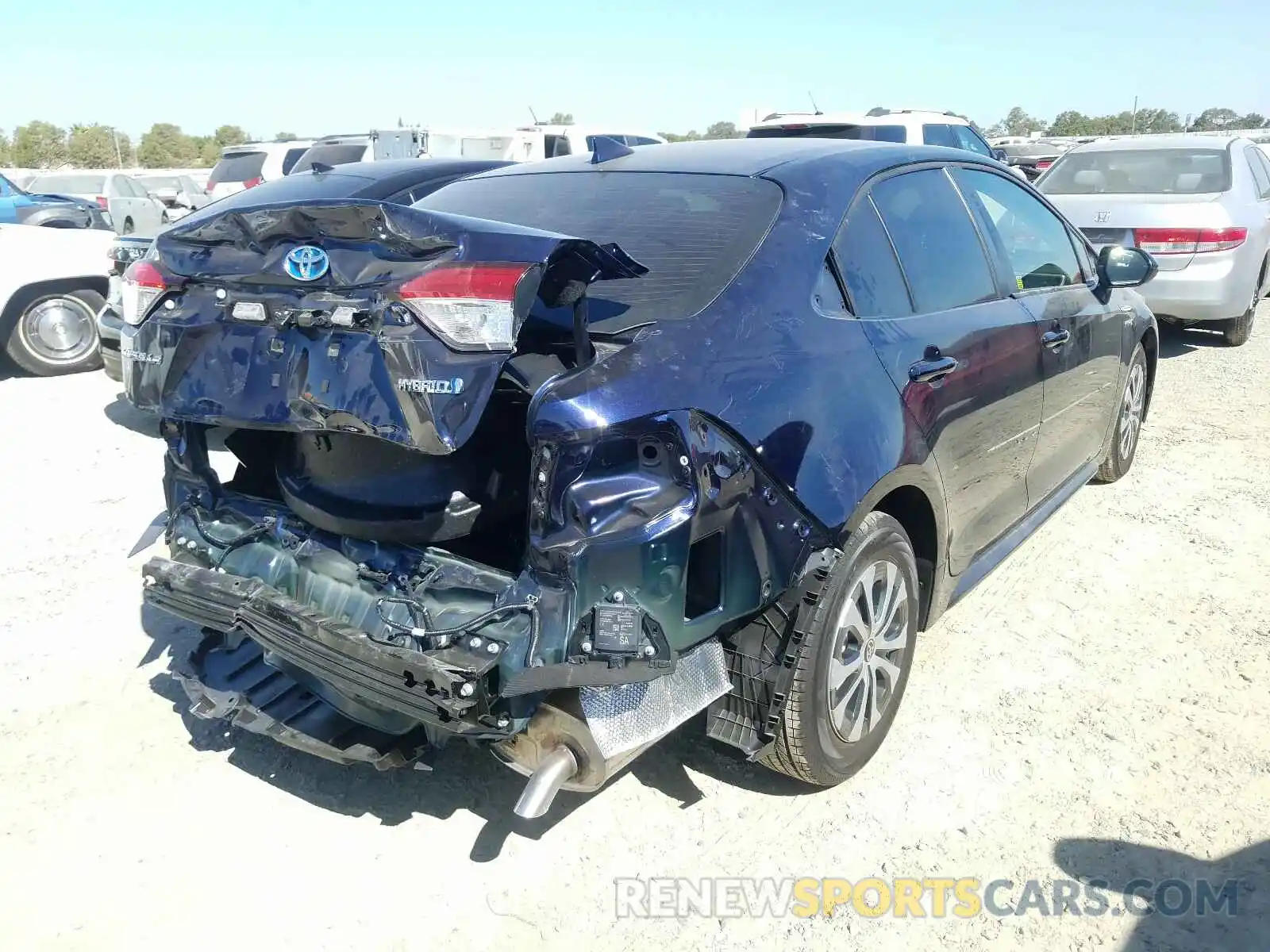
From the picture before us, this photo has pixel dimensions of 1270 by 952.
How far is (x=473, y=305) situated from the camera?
2.27 meters

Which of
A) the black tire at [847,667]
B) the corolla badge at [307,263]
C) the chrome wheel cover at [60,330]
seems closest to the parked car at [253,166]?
the chrome wheel cover at [60,330]

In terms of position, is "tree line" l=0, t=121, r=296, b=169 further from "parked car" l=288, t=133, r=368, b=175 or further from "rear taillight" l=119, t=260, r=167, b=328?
"rear taillight" l=119, t=260, r=167, b=328

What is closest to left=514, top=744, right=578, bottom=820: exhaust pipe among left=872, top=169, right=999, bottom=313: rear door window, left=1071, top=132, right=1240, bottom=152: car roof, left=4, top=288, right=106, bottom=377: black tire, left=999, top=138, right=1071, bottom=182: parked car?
left=872, top=169, right=999, bottom=313: rear door window

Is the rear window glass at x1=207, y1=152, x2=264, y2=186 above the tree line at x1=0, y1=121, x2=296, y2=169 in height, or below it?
below

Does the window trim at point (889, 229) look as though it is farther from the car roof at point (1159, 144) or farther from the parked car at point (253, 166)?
the parked car at point (253, 166)

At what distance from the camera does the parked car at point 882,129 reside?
1119 centimetres

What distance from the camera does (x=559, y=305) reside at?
2.40 m

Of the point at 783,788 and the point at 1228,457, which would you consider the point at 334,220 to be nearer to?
the point at 783,788

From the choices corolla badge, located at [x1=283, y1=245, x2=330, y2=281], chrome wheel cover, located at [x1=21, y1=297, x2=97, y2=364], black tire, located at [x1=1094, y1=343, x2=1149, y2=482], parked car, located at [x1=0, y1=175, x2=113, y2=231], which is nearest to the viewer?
corolla badge, located at [x1=283, y1=245, x2=330, y2=281]

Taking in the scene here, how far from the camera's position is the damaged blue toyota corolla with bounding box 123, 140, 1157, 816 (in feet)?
7.43

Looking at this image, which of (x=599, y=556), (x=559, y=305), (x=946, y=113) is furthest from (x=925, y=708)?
(x=946, y=113)

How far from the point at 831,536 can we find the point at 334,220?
148 cm

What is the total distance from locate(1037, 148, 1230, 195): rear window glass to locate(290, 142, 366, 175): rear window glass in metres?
8.54

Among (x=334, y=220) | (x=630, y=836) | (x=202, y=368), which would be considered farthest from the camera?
(x=630, y=836)
